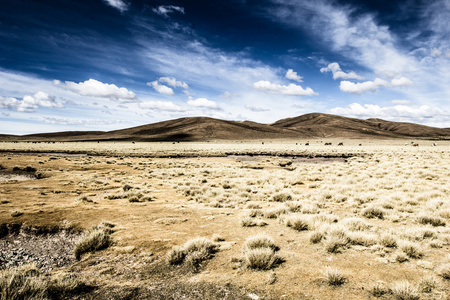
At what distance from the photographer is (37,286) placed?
13.0 ft

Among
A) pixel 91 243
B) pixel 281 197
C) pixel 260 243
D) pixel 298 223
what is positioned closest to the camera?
pixel 260 243

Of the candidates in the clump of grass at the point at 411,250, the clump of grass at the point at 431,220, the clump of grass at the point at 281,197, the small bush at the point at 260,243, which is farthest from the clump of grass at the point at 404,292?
the clump of grass at the point at 281,197

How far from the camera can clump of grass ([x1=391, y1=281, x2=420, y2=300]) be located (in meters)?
3.74

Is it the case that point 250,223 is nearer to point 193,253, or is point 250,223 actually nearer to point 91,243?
point 193,253

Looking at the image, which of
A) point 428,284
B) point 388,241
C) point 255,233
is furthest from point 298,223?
point 428,284

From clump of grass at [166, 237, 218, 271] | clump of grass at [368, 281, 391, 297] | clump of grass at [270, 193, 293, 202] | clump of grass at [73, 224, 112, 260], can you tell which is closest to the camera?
clump of grass at [368, 281, 391, 297]

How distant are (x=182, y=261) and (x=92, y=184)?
14049 millimetres

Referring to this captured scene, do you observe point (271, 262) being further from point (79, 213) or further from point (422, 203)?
point (422, 203)

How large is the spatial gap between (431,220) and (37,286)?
35.5 feet

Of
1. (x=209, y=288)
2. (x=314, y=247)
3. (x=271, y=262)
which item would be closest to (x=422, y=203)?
(x=314, y=247)

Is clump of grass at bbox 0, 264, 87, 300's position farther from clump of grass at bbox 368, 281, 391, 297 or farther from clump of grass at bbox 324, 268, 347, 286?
clump of grass at bbox 368, 281, 391, 297

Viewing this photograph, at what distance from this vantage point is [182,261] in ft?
18.0

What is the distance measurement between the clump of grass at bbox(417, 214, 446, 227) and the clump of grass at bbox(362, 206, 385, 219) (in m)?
1.13

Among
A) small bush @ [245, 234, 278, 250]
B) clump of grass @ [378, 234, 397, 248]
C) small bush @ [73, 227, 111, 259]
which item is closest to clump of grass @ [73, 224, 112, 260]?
small bush @ [73, 227, 111, 259]
